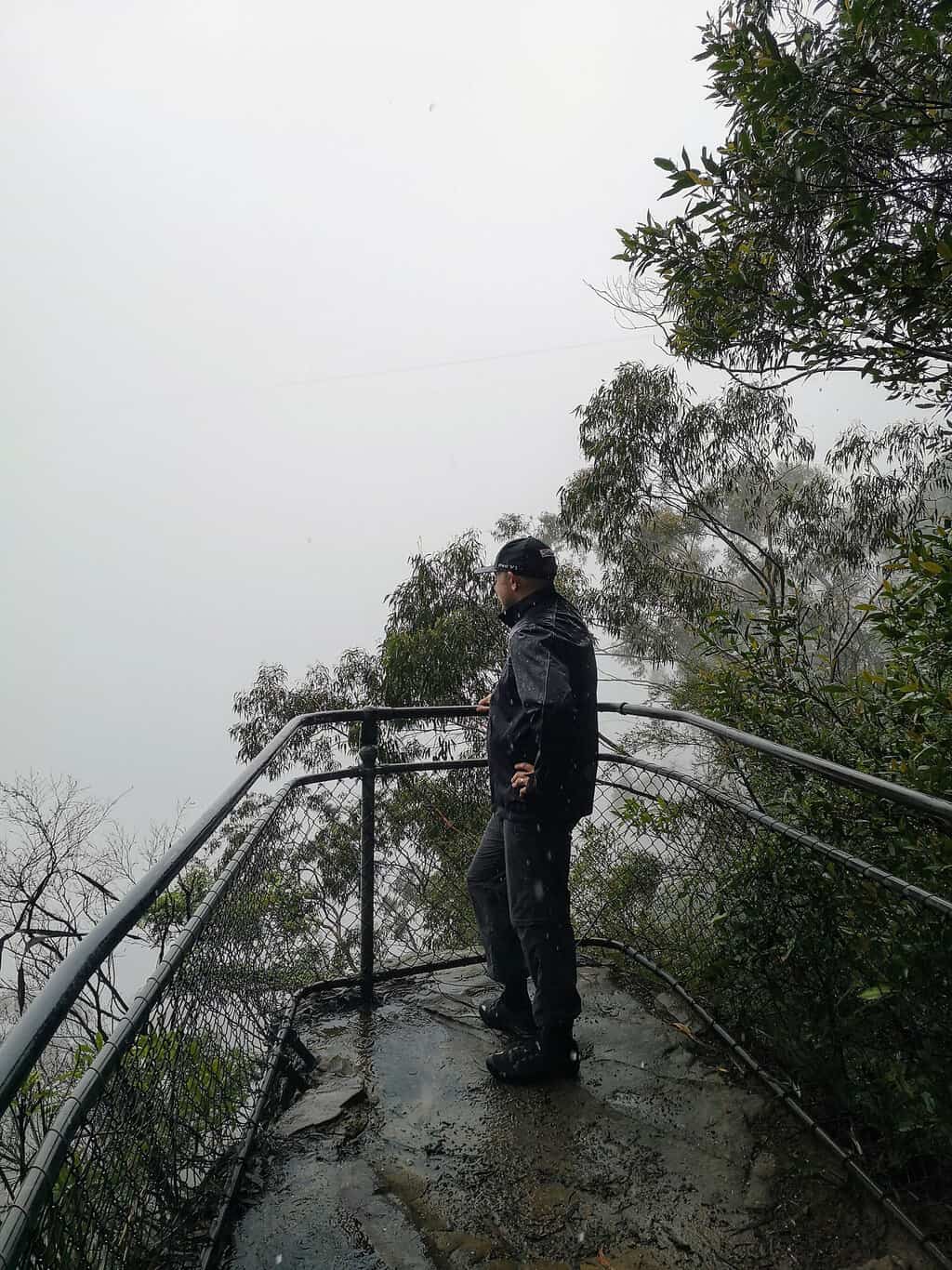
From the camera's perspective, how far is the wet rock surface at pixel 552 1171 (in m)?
1.61

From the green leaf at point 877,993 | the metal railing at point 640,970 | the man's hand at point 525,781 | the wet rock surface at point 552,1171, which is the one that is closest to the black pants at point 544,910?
the man's hand at point 525,781

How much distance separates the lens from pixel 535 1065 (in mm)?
2209

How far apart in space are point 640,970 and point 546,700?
1.26m

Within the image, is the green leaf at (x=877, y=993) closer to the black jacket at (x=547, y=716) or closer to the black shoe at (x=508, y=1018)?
the black jacket at (x=547, y=716)

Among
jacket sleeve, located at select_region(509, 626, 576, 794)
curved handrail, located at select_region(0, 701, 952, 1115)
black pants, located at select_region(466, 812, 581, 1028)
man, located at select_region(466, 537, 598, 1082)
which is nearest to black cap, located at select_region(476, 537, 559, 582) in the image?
man, located at select_region(466, 537, 598, 1082)

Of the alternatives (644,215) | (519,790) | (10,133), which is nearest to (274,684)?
(644,215)

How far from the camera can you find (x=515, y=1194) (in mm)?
1794

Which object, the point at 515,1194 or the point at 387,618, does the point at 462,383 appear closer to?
the point at 387,618

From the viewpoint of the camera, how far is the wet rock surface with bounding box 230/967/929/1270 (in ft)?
5.29

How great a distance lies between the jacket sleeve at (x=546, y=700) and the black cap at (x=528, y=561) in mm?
226

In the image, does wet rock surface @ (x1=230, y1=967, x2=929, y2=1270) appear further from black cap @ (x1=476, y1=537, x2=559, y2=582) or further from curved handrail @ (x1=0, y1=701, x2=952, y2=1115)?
black cap @ (x1=476, y1=537, x2=559, y2=582)

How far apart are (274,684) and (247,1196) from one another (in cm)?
1218

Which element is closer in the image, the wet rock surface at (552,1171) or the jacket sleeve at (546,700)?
the wet rock surface at (552,1171)

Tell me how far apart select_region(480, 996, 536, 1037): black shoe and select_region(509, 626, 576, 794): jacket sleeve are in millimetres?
769
